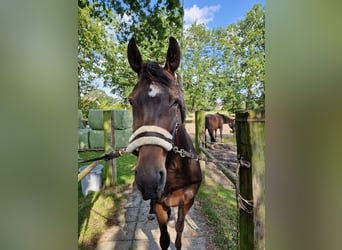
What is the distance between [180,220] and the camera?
0.68 metres

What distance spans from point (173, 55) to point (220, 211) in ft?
1.82

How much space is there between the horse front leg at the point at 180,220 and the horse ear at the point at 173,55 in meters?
0.47

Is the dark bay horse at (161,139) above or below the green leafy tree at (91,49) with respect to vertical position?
below

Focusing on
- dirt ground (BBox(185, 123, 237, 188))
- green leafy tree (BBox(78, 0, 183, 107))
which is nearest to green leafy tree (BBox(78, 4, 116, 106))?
green leafy tree (BBox(78, 0, 183, 107))

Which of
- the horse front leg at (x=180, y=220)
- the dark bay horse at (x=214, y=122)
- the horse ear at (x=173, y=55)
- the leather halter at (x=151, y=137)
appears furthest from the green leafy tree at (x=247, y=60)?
the horse front leg at (x=180, y=220)

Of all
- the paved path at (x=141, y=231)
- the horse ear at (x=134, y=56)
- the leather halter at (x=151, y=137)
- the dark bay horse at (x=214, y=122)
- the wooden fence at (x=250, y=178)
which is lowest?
the paved path at (x=141, y=231)

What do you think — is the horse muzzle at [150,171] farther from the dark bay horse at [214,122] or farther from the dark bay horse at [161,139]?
the dark bay horse at [214,122]

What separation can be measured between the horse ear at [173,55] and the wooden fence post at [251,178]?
26cm

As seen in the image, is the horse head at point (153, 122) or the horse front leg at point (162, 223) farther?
the horse front leg at point (162, 223)

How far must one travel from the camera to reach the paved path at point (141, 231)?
2.13 feet

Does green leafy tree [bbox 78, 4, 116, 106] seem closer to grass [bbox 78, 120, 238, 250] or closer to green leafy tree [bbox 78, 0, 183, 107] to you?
green leafy tree [bbox 78, 0, 183, 107]

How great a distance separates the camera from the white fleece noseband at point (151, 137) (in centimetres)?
53
